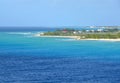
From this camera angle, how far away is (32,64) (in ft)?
115

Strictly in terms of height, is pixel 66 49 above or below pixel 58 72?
below

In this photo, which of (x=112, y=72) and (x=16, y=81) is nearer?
(x=16, y=81)

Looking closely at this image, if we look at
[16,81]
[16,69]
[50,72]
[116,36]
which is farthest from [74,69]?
[116,36]

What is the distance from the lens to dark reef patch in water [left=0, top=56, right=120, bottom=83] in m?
26.3

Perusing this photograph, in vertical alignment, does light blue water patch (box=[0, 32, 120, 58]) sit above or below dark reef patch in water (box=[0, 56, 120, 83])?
below

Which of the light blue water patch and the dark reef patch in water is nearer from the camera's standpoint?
the dark reef patch in water

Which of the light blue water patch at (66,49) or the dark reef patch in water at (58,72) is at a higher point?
the dark reef patch in water at (58,72)

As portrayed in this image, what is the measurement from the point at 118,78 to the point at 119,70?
3733 mm

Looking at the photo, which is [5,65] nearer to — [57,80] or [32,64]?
[32,64]

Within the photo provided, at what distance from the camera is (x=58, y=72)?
2981 cm

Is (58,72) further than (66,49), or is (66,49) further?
(66,49)

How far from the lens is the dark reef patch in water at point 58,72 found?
26.3 m

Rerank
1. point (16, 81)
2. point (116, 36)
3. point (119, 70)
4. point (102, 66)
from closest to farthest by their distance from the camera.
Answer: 1. point (16, 81)
2. point (119, 70)
3. point (102, 66)
4. point (116, 36)

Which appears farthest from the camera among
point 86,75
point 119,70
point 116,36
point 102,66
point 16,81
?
point 116,36
